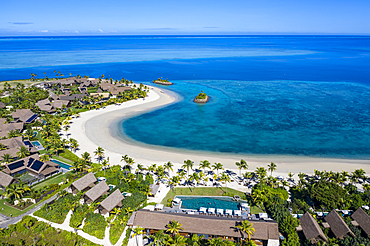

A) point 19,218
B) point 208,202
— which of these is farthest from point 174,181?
point 19,218

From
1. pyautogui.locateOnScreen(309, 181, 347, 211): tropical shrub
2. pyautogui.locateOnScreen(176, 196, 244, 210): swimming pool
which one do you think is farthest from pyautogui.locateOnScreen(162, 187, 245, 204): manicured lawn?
pyautogui.locateOnScreen(309, 181, 347, 211): tropical shrub

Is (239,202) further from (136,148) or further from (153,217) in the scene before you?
(136,148)

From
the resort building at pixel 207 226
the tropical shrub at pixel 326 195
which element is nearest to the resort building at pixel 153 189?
the resort building at pixel 207 226

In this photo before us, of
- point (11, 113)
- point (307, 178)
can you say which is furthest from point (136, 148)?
point (11, 113)

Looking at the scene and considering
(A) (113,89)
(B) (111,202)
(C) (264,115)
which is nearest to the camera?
(B) (111,202)

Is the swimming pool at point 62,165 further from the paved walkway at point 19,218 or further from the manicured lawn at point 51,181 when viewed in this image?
the paved walkway at point 19,218

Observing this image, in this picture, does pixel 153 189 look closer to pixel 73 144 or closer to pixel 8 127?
pixel 73 144
